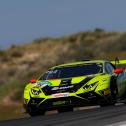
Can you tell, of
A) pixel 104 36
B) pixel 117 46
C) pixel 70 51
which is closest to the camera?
pixel 117 46

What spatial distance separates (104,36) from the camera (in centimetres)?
8050

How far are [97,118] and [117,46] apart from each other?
52628 millimetres

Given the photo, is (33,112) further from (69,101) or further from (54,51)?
(54,51)

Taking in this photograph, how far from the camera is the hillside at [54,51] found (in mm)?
66125

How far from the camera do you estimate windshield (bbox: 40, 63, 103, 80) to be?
20.9 meters

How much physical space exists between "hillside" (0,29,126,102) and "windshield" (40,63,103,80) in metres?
38.8

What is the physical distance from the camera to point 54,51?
7769 cm

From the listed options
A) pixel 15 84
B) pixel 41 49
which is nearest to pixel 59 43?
pixel 41 49

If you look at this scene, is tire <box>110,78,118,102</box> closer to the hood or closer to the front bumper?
the front bumper

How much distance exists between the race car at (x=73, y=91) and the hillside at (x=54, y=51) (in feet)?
130

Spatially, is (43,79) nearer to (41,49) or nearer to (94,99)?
(94,99)

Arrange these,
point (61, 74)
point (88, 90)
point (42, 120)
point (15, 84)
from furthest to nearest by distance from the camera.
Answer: point (15, 84) < point (61, 74) < point (88, 90) < point (42, 120)

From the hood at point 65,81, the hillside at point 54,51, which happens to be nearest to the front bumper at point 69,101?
the hood at point 65,81

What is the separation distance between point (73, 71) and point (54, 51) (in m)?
56.6
